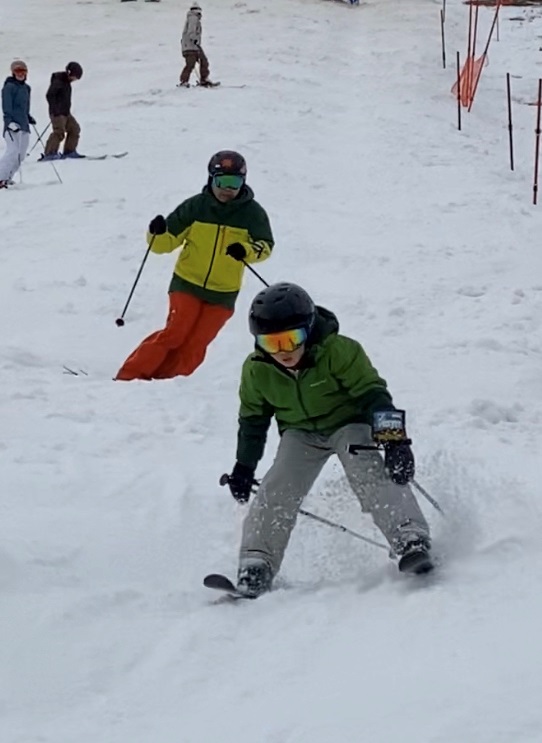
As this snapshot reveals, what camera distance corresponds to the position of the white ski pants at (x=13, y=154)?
13.6m

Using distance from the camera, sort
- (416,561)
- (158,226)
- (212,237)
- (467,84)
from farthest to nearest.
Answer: (467,84) → (212,237) → (158,226) → (416,561)

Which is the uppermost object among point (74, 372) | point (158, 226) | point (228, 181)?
point (228, 181)

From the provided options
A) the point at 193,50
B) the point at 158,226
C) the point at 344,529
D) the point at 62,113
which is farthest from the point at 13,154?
the point at 344,529

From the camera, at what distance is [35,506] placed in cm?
493

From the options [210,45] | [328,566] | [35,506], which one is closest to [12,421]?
[35,506]

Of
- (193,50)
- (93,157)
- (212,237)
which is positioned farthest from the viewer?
(193,50)

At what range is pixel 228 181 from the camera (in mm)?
6781

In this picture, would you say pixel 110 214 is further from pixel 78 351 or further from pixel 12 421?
pixel 12 421

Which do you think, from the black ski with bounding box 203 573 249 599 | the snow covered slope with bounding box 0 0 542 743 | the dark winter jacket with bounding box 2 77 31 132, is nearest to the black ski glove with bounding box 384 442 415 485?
the snow covered slope with bounding box 0 0 542 743

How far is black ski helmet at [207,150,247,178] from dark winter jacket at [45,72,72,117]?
8537 millimetres

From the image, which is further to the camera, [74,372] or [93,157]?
[93,157]

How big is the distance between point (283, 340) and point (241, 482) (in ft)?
2.40

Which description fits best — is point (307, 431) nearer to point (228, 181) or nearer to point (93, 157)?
point (228, 181)

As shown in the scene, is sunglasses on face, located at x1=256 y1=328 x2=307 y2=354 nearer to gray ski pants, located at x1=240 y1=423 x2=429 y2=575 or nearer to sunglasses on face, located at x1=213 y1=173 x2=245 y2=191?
gray ski pants, located at x1=240 y1=423 x2=429 y2=575
